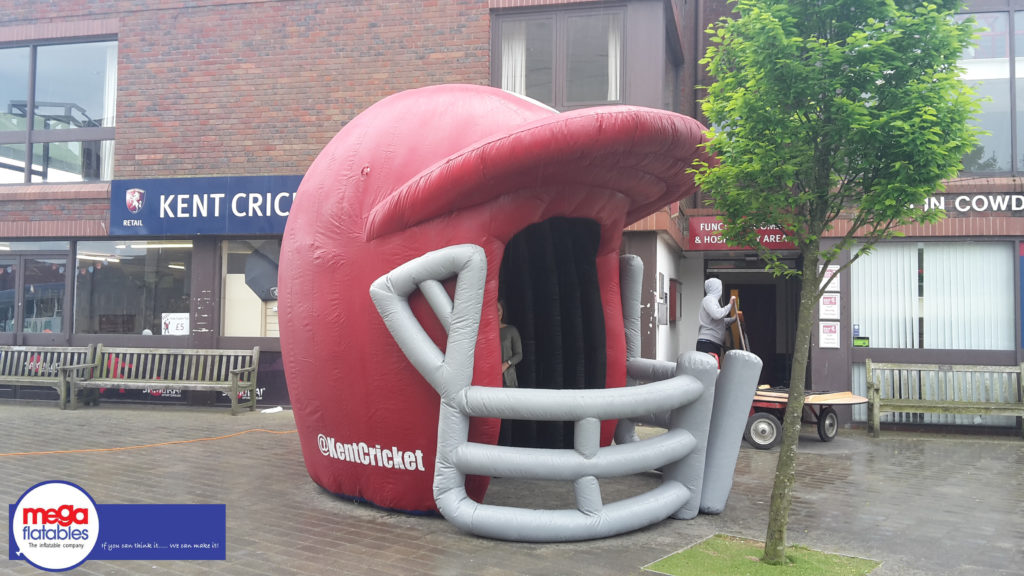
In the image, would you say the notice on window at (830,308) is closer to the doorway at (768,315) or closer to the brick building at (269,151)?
the brick building at (269,151)

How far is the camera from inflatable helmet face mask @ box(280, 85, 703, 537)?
543 cm

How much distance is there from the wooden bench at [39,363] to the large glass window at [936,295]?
12.3 meters

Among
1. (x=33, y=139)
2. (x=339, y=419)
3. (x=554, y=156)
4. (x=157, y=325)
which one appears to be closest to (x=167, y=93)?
(x=33, y=139)

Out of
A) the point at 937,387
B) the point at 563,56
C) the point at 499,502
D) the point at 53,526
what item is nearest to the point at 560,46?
the point at 563,56

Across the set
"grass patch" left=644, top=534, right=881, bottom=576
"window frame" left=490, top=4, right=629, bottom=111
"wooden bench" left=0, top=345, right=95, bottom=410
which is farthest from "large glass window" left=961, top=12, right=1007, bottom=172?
"wooden bench" left=0, top=345, right=95, bottom=410

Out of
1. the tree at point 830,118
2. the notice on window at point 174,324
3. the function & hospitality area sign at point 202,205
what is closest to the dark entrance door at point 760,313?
the function & hospitality area sign at point 202,205

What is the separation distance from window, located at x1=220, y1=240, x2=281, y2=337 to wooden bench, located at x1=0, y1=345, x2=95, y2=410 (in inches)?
92.7

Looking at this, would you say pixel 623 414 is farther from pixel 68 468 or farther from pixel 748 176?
pixel 68 468

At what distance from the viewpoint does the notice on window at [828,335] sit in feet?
37.8

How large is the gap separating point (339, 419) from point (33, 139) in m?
10.7

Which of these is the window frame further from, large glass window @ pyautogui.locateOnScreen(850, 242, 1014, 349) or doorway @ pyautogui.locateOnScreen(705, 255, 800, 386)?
doorway @ pyautogui.locateOnScreen(705, 255, 800, 386)

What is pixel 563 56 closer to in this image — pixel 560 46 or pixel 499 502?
pixel 560 46

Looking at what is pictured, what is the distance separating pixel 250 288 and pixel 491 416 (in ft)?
27.4

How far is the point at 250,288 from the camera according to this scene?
41.4 ft
